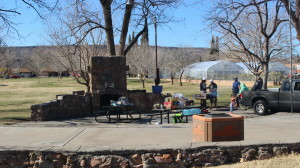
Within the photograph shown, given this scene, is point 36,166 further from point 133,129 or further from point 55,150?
point 133,129

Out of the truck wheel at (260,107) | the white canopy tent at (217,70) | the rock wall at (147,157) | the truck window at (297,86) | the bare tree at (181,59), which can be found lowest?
the rock wall at (147,157)

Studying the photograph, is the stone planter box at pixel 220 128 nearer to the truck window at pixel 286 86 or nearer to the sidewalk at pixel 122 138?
the sidewalk at pixel 122 138

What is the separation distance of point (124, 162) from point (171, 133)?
3.02m

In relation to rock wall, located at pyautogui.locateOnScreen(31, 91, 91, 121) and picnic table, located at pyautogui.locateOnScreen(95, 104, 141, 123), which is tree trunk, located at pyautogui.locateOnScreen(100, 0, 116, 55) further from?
picnic table, located at pyautogui.locateOnScreen(95, 104, 141, 123)

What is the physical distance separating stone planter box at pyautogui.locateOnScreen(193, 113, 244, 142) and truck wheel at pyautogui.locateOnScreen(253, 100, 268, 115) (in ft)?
28.4

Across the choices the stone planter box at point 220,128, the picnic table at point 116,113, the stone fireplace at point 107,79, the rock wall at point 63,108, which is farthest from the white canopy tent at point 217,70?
the stone planter box at point 220,128

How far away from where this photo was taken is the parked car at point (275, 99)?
15367mm

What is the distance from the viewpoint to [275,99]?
15805 millimetres

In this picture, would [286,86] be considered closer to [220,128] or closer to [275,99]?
[275,99]

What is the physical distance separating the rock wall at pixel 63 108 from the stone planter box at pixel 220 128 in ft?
28.4

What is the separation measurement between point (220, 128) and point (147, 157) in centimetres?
170

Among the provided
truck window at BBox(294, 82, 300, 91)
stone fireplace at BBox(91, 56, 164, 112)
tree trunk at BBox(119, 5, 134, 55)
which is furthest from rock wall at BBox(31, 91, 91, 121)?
truck window at BBox(294, 82, 300, 91)

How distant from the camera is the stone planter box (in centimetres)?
746

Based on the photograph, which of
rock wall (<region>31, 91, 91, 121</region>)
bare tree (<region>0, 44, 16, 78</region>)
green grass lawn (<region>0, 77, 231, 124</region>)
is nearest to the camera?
rock wall (<region>31, 91, 91, 121</region>)
